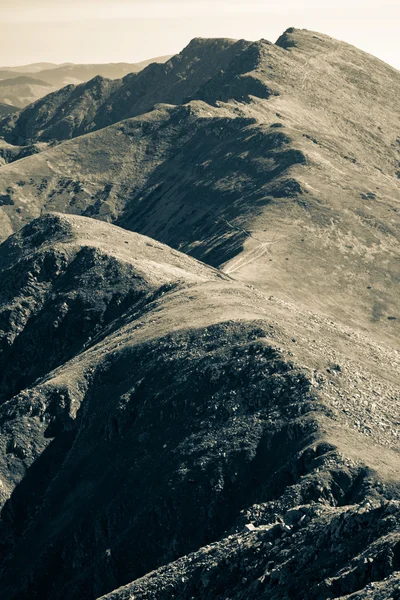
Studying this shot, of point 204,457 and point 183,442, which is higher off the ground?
point 183,442

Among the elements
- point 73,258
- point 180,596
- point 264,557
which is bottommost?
point 180,596

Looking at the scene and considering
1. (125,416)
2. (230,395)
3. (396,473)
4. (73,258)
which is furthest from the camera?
(73,258)

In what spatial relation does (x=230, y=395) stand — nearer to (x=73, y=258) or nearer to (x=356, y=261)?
(x=73, y=258)

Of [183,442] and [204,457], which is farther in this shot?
[183,442]

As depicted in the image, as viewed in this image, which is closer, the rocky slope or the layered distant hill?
the rocky slope

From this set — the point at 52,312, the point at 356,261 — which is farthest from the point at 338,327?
the point at 356,261

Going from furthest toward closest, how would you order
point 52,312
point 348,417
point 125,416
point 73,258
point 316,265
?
point 316,265, point 73,258, point 52,312, point 125,416, point 348,417

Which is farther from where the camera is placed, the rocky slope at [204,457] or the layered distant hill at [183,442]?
the layered distant hill at [183,442]

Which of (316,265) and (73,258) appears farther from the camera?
(316,265)
